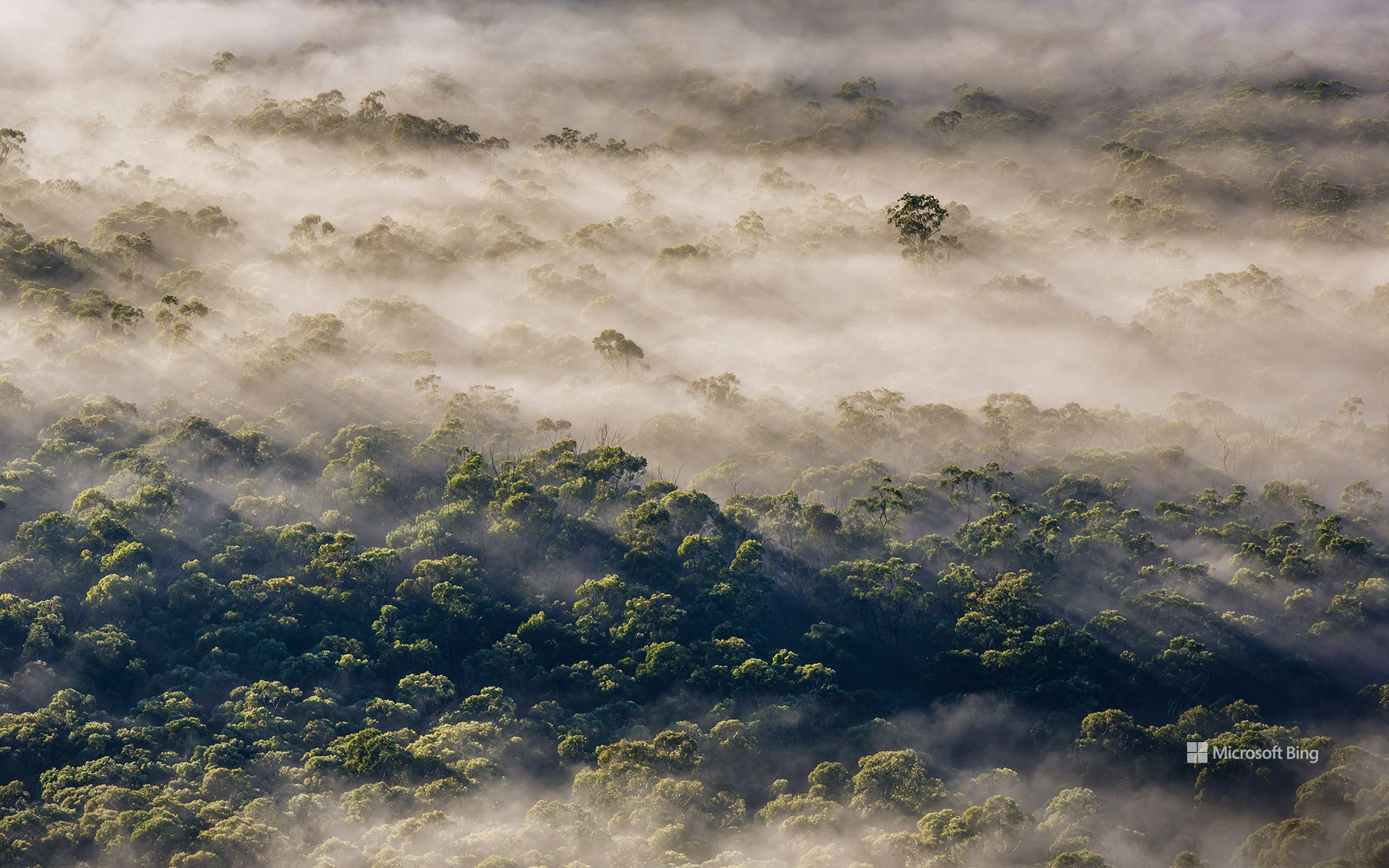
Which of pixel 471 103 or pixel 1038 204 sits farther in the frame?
pixel 471 103

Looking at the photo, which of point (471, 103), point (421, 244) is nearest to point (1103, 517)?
point (421, 244)

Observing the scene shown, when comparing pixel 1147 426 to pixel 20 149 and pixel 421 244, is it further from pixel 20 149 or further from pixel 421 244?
pixel 20 149

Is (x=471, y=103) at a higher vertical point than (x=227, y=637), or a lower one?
higher

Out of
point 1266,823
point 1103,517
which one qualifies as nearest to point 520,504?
point 1103,517

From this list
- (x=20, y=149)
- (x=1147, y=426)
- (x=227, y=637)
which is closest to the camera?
(x=227, y=637)

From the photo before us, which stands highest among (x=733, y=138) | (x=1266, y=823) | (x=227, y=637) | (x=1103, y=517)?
(x=733, y=138)

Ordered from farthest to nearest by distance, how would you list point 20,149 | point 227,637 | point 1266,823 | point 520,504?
1. point 20,149
2. point 520,504
3. point 227,637
4. point 1266,823
